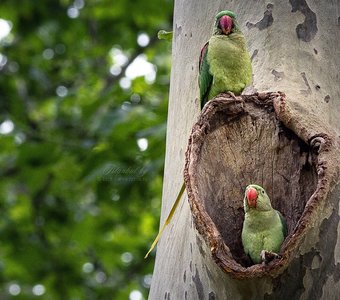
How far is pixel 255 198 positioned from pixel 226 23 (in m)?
0.73

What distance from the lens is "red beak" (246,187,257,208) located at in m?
2.40

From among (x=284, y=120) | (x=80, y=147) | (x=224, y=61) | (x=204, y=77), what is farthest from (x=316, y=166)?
(x=80, y=147)

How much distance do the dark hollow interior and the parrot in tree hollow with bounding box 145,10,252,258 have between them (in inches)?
10.6

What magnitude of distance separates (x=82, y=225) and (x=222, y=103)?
12.2ft

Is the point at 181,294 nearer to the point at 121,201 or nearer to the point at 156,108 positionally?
the point at 156,108

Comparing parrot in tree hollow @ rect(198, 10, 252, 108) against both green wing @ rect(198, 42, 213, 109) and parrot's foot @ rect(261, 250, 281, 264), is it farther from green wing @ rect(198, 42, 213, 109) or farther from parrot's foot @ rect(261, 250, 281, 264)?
parrot's foot @ rect(261, 250, 281, 264)

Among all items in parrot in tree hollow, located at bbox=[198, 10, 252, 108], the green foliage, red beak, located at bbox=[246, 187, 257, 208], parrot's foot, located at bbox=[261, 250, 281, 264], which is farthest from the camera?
the green foliage

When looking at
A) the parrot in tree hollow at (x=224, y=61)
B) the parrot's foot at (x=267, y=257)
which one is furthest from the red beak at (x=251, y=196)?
the parrot in tree hollow at (x=224, y=61)

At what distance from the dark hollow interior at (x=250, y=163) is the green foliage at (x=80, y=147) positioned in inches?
57.6

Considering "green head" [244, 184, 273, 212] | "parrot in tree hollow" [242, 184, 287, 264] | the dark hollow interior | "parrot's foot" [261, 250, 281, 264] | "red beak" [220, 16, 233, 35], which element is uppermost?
"red beak" [220, 16, 233, 35]

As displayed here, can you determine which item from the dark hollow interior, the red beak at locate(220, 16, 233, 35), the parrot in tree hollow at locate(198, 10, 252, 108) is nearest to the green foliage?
the parrot in tree hollow at locate(198, 10, 252, 108)

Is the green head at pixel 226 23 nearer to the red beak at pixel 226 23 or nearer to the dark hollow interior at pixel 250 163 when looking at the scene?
the red beak at pixel 226 23

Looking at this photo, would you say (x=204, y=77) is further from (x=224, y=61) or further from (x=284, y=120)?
(x=284, y=120)

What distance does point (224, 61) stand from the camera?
2891mm
